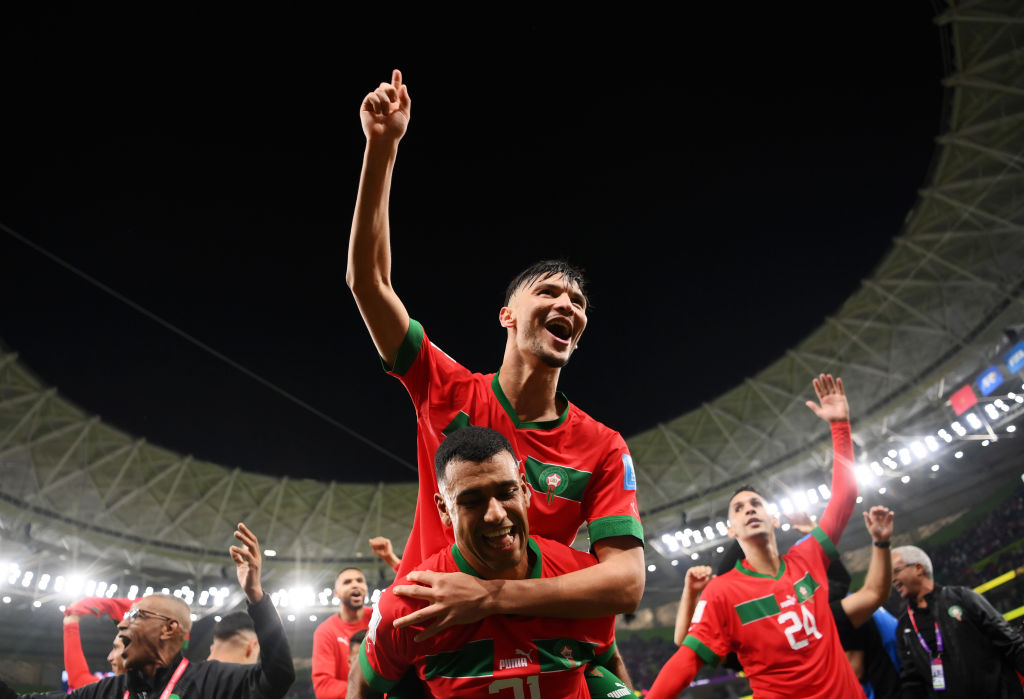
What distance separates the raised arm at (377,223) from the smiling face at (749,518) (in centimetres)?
366

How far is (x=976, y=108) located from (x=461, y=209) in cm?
1197

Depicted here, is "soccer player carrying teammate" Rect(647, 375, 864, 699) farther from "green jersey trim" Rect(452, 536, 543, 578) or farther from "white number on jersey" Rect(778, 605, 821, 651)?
"green jersey trim" Rect(452, 536, 543, 578)

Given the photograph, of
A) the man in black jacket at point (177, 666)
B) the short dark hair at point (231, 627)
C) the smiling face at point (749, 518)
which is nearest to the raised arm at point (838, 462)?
the smiling face at point (749, 518)

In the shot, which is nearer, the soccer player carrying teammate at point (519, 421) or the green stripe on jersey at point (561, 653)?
the soccer player carrying teammate at point (519, 421)

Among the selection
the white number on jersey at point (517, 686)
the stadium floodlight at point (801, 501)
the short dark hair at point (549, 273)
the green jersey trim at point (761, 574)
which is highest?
the stadium floodlight at point (801, 501)

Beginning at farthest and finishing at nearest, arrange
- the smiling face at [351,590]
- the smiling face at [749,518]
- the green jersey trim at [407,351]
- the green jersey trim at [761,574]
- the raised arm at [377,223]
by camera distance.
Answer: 1. the smiling face at [351,590]
2. the smiling face at [749,518]
3. the green jersey trim at [761,574]
4. the green jersey trim at [407,351]
5. the raised arm at [377,223]

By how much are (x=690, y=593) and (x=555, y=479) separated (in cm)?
290

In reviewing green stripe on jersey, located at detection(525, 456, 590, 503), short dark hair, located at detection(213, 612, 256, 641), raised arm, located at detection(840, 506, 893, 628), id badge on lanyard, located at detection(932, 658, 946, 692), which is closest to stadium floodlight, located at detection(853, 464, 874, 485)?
id badge on lanyard, located at detection(932, 658, 946, 692)

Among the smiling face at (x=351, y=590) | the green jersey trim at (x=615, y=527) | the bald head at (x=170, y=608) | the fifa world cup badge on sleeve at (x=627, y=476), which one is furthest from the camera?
the smiling face at (x=351, y=590)

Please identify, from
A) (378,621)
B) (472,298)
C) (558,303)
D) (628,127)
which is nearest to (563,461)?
(558,303)

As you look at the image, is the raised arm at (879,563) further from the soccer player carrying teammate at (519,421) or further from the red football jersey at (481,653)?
the red football jersey at (481,653)

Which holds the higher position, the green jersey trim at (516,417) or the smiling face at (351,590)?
the smiling face at (351,590)

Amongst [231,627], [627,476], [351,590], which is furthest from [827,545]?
[231,627]

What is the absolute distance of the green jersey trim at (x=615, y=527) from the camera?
2.41 m
